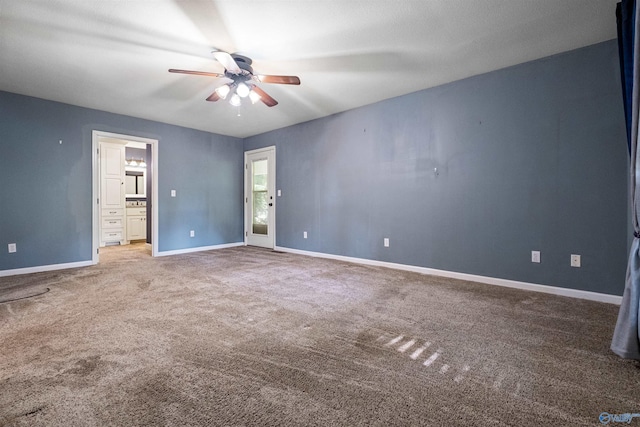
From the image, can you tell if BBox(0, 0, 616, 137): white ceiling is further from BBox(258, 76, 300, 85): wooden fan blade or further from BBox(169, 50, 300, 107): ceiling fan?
BBox(258, 76, 300, 85): wooden fan blade

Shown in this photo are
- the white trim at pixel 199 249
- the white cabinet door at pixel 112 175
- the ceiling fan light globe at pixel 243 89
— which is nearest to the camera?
the ceiling fan light globe at pixel 243 89

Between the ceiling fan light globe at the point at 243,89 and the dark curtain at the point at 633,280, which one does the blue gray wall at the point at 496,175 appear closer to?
the dark curtain at the point at 633,280

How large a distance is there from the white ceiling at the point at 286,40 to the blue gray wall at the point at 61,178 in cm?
45

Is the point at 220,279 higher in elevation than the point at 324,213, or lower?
lower

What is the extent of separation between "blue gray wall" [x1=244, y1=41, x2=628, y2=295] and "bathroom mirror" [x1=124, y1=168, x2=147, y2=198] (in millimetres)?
5670

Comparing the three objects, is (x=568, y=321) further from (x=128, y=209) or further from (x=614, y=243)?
(x=128, y=209)

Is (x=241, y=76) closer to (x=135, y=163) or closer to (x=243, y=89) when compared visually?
(x=243, y=89)

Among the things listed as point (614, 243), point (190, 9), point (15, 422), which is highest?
point (190, 9)

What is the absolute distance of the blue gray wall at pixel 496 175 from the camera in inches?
107

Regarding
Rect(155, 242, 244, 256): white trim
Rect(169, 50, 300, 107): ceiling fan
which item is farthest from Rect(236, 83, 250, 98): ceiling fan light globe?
Rect(155, 242, 244, 256): white trim

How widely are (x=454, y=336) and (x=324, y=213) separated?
3.21 m

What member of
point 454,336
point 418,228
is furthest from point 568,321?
point 418,228

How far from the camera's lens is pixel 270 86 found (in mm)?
3623

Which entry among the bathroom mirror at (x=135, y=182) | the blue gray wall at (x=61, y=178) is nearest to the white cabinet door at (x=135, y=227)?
the bathroom mirror at (x=135, y=182)
